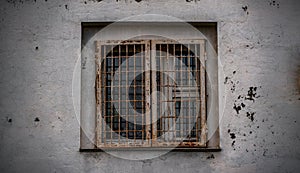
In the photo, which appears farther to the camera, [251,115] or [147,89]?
[147,89]

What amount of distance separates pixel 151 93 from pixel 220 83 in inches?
38.0

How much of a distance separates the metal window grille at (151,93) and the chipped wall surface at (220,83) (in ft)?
0.93

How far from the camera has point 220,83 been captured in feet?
22.8

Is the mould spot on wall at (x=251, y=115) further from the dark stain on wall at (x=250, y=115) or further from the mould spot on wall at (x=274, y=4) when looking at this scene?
the mould spot on wall at (x=274, y=4)

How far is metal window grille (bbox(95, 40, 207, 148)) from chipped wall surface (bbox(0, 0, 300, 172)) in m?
0.28

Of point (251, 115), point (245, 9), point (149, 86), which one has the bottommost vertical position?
point (251, 115)

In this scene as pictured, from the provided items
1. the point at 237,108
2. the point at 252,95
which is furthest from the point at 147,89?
the point at 252,95

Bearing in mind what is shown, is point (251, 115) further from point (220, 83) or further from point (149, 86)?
point (149, 86)

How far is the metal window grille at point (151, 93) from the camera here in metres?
6.98

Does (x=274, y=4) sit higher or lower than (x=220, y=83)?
higher

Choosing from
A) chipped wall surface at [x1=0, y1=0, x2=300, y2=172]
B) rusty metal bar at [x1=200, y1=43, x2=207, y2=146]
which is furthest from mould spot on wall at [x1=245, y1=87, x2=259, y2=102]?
rusty metal bar at [x1=200, y1=43, x2=207, y2=146]

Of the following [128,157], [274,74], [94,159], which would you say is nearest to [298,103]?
[274,74]

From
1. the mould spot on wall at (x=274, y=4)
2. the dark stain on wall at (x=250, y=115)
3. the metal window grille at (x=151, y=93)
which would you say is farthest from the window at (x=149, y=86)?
the mould spot on wall at (x=274, y=4)

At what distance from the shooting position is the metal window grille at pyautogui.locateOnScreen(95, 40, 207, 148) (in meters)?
6.98
